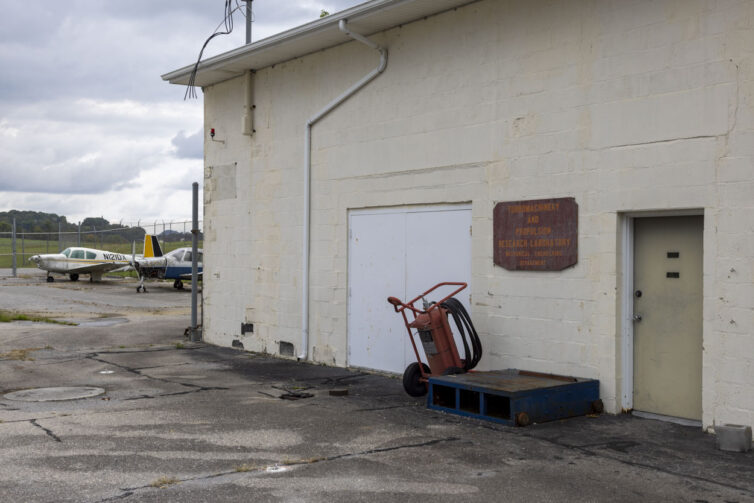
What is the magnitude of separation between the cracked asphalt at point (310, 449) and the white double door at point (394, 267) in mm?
541

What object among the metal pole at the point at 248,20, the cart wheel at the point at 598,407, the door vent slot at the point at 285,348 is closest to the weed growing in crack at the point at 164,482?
the cart wheel at the point at 598,407

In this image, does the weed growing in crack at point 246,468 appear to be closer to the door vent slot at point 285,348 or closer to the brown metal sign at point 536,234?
the brown metal sign at point 536,234

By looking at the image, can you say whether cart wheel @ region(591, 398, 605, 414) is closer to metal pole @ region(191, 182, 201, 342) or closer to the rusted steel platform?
the rusted steel platform

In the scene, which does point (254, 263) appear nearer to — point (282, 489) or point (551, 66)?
point (551, 66)

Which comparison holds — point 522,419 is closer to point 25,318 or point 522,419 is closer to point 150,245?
point 25,318

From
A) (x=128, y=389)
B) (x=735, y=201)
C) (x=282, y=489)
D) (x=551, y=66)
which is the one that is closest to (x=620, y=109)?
(x=551, y=66)

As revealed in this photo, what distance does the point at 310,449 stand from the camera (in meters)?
6.58

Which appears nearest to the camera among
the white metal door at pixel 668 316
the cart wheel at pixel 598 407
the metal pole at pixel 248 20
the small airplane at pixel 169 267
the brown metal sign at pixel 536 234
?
the white metal door at pixel 668 316

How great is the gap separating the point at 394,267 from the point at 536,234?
2.60m

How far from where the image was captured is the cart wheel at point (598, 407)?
8.02m

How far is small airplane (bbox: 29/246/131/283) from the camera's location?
1416 inches

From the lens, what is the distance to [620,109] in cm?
801

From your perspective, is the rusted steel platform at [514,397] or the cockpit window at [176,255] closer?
the rusted steel platform at [514,397]

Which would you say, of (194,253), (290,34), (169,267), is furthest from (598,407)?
(169,267)
